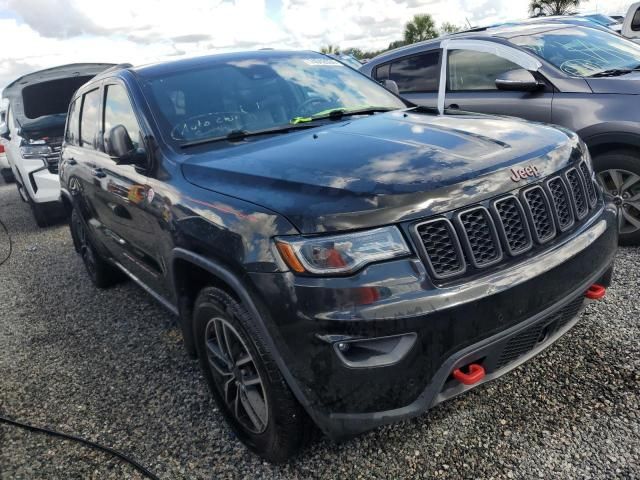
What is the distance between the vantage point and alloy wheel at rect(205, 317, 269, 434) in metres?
2.31

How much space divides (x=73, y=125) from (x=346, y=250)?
12.8 ft

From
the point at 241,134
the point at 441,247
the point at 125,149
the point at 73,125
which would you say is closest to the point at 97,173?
the point at 125,149

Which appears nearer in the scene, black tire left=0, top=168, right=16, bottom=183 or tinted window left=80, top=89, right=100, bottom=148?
tinted window left=80, top=89, right=100, bottom=148

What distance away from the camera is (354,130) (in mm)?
2773

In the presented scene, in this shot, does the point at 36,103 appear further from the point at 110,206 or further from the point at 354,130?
the point at 354,130

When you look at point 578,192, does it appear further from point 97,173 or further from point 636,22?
point 636,22

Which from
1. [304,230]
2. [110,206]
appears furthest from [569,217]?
[110,206]

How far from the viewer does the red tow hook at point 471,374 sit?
6.54 ft

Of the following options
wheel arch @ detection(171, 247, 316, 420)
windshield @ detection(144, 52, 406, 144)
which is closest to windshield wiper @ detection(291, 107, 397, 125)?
windshield @ detection(144, 52, 406, 144)

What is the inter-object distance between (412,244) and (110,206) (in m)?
2.48

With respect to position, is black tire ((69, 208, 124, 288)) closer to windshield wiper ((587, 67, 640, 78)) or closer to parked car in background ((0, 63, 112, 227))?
parked car in background ((0, 63, 112, 227))

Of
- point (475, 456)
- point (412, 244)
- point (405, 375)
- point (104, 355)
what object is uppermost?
point (412, 244)

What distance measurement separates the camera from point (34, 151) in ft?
24.4

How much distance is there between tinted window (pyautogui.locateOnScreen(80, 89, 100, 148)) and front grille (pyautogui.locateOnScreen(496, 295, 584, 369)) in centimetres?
329
